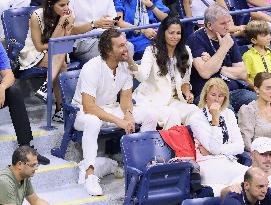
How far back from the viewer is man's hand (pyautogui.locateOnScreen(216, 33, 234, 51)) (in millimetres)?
7484

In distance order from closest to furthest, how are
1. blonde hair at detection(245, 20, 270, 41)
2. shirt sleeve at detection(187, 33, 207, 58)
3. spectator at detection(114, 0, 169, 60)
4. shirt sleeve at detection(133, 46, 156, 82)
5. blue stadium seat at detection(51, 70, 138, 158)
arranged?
blue stadium seat at detection(51, 70, 138, 158)
shirt sleeve at detection(133, 46, 156, 82)
shirt sleeve at detection(187, 33, 207, 58)
blonde hair at detection(245, 20, 270, 41)
spectator at detection(114, 0, 169, 60)

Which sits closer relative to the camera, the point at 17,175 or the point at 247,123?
the point at 17,175

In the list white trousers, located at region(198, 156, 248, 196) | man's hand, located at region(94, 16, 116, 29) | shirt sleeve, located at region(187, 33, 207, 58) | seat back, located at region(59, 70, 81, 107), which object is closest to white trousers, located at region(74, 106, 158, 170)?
seat back, located at region(59, 70, 81, 107)

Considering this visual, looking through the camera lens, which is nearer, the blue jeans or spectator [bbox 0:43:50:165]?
spectator [bbox 0:43:50:165]

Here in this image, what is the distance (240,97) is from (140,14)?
144 cm

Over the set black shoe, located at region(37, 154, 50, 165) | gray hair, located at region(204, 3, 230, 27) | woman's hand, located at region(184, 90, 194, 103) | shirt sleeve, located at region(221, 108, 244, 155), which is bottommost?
black shoe, located at region(37, 154, 50, 165)

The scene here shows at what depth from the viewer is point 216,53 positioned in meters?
7.46

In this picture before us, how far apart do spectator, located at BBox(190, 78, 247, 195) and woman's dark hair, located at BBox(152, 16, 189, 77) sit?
0.54 meters

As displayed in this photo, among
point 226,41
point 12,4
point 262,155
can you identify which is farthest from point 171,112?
point 12,4

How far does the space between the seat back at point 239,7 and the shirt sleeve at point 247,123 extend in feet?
6.23

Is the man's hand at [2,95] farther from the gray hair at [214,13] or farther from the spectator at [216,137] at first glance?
the gray hair at [214,13]

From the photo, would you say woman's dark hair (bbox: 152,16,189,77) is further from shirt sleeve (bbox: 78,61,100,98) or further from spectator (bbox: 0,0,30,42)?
spectator (bbox: 0,0,30,42)

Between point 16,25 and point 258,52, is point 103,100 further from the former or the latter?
point 258,52

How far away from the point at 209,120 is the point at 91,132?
932 mm
